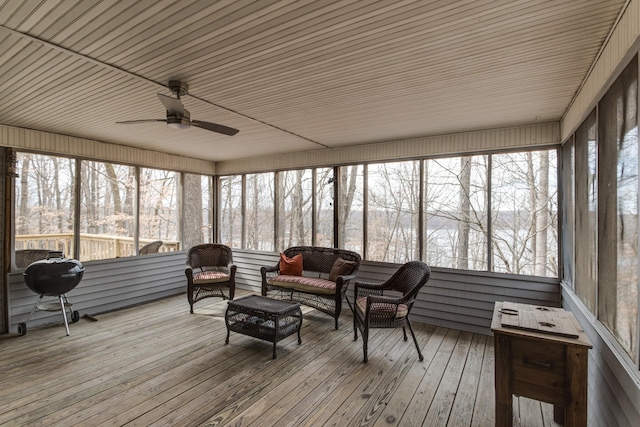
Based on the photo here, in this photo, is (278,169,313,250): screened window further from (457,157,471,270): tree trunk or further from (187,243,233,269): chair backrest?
(457,157,471,270): tree trunk

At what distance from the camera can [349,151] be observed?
217 inches

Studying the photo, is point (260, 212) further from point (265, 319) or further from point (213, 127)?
point (213, 127)

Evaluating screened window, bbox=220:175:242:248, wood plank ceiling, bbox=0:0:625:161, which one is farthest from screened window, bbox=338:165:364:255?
screened window, bbox=220:175:242:248

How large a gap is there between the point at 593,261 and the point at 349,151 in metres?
3.78

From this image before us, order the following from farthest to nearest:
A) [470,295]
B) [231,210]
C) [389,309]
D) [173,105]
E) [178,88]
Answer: [231,210] → [470,295] → [389,309] → [178,88] → [173,105]

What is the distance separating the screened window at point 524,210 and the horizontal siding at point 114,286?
5.45 m

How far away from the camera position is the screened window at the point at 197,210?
6.73 m

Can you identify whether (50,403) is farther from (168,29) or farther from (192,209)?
(192,209)

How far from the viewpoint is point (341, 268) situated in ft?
15.7

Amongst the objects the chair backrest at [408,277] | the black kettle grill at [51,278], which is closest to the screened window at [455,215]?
the chair backrest at [408,277]

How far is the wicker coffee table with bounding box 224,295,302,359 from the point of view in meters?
3.53

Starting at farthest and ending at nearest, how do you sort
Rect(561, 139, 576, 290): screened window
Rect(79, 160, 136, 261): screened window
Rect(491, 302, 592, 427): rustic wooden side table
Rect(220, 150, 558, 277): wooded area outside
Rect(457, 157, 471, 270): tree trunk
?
1. Rect(79, 160, 136, 261): screened window
2. Rect(457, 157, 471, 270): tree trunk
3. Rect(220, 150, 558, 277): wooded area outside
4. Rect(561, 139, 576, 290): screened window
5. Rect(491, 302, 592, 427): rustic wooden side table

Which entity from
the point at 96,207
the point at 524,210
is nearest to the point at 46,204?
the point at 96,207

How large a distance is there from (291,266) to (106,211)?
366cm
